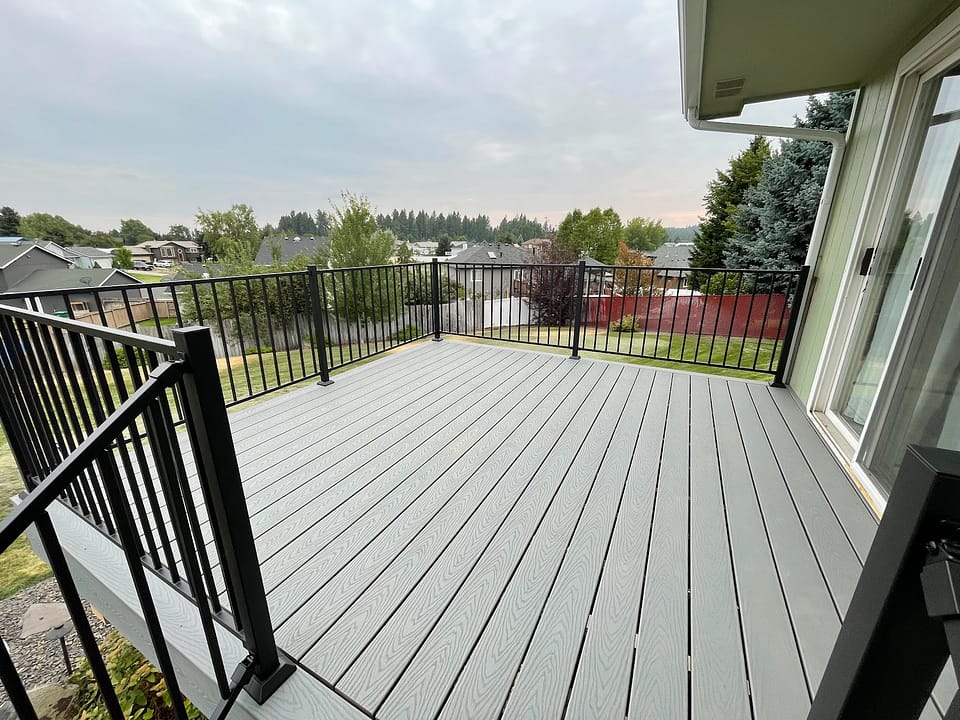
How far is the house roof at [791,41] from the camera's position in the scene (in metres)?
1.83

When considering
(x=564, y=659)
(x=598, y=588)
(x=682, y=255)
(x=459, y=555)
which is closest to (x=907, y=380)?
(x=598, y=588)

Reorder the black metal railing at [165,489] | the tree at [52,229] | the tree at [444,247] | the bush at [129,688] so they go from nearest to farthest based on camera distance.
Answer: the black metal railing at [165,489] < the bush at [129,688] < the tree at [52,229] < the tree at [444,247]

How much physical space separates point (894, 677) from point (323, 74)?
25023mm

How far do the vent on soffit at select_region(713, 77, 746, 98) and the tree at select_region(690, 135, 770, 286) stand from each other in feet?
28.5

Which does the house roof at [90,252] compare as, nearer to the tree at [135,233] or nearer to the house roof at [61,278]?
the tree at [135,233]

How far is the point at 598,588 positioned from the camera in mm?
1408

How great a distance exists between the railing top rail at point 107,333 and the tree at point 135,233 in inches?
1614

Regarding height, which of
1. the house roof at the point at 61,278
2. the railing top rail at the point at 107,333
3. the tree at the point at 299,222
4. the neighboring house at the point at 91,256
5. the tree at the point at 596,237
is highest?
the tree at the point at 299,222

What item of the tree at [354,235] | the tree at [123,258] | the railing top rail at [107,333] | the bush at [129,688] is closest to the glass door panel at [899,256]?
the railing top rail at [107,333]

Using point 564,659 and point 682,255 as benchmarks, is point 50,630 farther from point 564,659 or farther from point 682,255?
point 682,255

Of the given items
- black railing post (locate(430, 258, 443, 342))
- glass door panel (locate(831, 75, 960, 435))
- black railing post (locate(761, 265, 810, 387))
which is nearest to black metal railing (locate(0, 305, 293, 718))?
glass door panel (locate(831, 75, 960, 435))

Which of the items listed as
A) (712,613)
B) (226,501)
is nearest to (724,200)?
(712,613)

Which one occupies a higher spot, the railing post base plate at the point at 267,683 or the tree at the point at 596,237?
the tree at the point at 596,237

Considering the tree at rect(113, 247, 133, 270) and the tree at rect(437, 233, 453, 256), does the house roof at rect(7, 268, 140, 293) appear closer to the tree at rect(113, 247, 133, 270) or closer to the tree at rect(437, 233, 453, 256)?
the tree at rect(113, 247, 133, 270)
